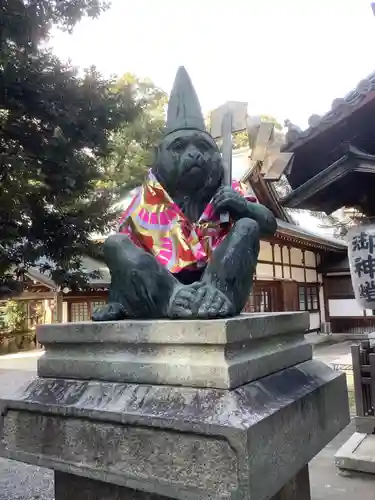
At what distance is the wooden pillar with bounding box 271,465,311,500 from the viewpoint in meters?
1.76

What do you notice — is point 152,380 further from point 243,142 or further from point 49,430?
point 243,142

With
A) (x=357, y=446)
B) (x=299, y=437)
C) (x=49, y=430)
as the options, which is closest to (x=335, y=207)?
(x=357, y=446)

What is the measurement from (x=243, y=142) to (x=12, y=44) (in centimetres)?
1504

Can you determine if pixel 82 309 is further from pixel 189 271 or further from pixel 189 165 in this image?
pixel 189 165

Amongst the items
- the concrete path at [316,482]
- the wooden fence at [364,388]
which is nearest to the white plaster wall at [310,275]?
the concrete path at [316,482]

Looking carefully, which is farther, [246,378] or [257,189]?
[257,189]

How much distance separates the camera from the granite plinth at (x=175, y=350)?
1408mm

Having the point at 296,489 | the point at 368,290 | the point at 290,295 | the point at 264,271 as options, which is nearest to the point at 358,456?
the point at 368,290

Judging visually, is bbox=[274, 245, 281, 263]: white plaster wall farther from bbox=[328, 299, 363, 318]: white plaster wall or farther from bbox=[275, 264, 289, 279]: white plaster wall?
bbox=[328, 299, 363, 318]: white plaster wall

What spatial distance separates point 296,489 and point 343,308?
54.9 ft

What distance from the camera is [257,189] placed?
582 inches

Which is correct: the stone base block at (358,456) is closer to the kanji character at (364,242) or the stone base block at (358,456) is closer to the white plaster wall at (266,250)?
the kanji character at (364,242)

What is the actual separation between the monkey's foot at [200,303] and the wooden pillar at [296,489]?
0.77 meters

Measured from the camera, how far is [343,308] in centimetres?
1750
